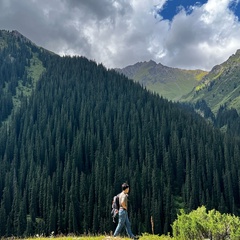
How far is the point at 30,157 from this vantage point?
198750 millimetres

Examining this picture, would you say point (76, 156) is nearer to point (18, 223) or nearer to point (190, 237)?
point (18, 223)

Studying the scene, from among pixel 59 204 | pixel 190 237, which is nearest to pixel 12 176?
pixel 59 204

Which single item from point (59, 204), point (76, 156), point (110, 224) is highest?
point (76, 156)

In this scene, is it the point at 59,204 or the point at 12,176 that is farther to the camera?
the point at 12,176

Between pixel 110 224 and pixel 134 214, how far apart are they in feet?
40.2

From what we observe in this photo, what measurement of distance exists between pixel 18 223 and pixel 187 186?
8715 centimetres

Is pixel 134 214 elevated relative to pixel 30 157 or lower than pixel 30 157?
lower

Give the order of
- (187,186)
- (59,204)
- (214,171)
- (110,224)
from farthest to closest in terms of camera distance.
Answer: (214,171), (187,186), (59,204), (110,224)

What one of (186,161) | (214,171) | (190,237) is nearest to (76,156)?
(186,161)

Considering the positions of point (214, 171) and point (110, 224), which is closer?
point (110, 224)

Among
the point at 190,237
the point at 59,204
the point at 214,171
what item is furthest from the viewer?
the point at 214,171

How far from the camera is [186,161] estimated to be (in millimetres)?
198750

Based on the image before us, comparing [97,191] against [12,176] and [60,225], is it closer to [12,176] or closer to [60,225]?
[60,225]

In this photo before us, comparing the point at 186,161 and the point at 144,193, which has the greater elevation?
the point at 186,161
